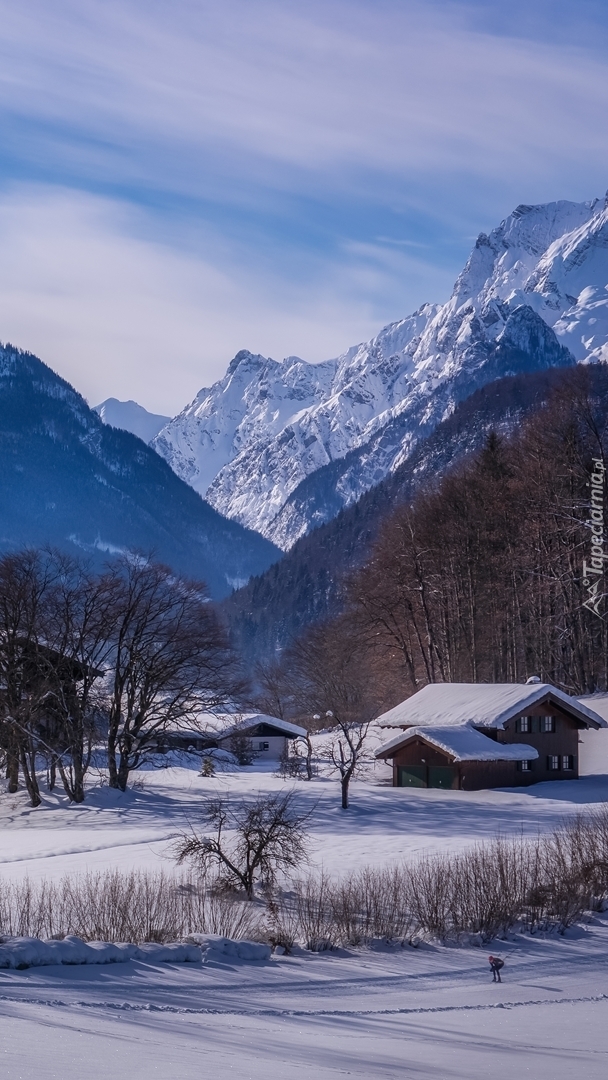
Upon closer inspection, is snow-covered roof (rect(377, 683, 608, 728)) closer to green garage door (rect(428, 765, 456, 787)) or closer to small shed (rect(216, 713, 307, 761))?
green garage door (rect(428, 765, 456, 787))

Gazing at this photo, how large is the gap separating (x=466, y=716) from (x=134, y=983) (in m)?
40.0

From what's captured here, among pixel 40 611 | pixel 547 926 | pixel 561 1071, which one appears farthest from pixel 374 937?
pixel 40 611

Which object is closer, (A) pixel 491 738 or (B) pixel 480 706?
(A) pixel 491 738

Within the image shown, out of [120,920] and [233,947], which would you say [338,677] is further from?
[233,947]

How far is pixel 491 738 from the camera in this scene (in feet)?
174

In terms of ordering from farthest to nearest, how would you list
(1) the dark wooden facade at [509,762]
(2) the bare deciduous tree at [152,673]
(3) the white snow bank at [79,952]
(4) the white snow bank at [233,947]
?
1. (1) the dark wooden facade at [509,762]
2. (2) the bare deciduous tree at [152,673]
3. (4) the white snow bank at [233,947]
4. (3) the white snow bank at [79,952]

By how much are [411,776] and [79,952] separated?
4062cm

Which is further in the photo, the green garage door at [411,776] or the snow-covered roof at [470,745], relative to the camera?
the green garage door at [411,776]

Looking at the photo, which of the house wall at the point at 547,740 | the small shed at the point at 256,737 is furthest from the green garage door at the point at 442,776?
the small shed at the point at 256,737

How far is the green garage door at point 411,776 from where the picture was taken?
2109 inches

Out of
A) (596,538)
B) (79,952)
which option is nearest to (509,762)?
(596,538)

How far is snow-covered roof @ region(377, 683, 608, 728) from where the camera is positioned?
5241cm

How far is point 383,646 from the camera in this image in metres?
74.4

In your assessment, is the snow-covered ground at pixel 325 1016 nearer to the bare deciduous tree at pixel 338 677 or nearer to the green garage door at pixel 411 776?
the green garage door at pixel 411 776
